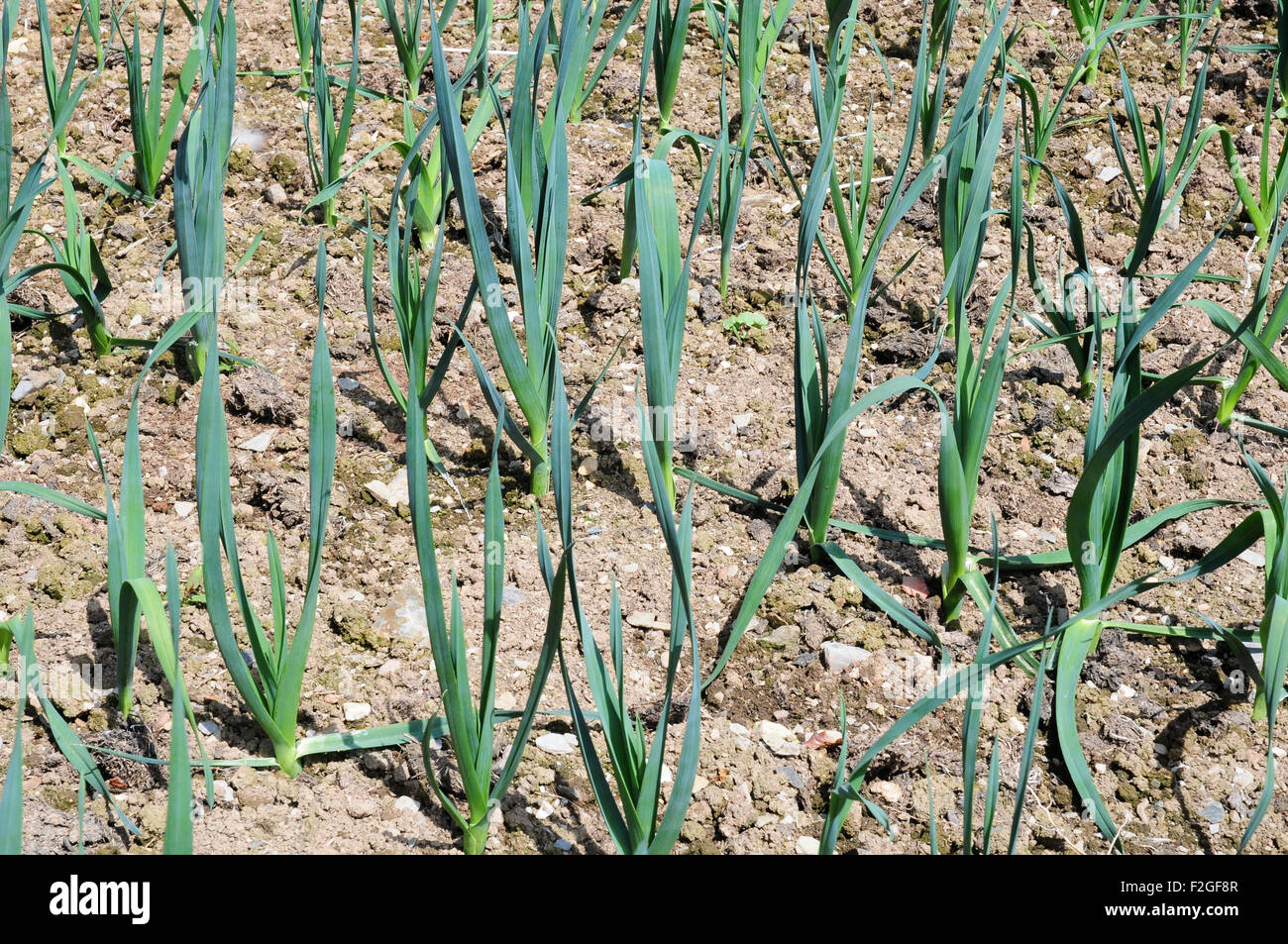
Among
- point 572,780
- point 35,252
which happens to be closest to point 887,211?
point 572,780

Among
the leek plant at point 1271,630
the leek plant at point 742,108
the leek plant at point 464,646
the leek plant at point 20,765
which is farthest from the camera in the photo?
the leek plant at point 742,108

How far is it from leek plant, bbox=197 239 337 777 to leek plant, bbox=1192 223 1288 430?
1.33 meters

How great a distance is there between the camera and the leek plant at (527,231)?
1673 mm

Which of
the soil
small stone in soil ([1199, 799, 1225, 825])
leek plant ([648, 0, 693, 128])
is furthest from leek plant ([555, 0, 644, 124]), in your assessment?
small stone in soil ([1199, 799, 1225, 825])

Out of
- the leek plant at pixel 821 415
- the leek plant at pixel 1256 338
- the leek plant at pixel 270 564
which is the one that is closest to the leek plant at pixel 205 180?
the leek plant at pixel 270 564

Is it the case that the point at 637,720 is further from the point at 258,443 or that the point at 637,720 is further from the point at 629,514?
the point at 258,443

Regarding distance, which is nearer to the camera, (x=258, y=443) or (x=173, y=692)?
(x=173, y=692)

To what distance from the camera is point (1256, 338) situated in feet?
5.87

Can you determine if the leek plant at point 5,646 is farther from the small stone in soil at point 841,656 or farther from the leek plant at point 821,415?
the small stone in soil at point 841,656

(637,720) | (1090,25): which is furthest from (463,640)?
(1090,25)

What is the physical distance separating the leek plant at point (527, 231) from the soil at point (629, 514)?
0.71ft

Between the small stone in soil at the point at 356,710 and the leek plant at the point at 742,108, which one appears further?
the leek plant at the point at 742,108

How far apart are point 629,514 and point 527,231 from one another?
0.53m

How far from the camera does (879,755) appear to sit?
1.66 m
